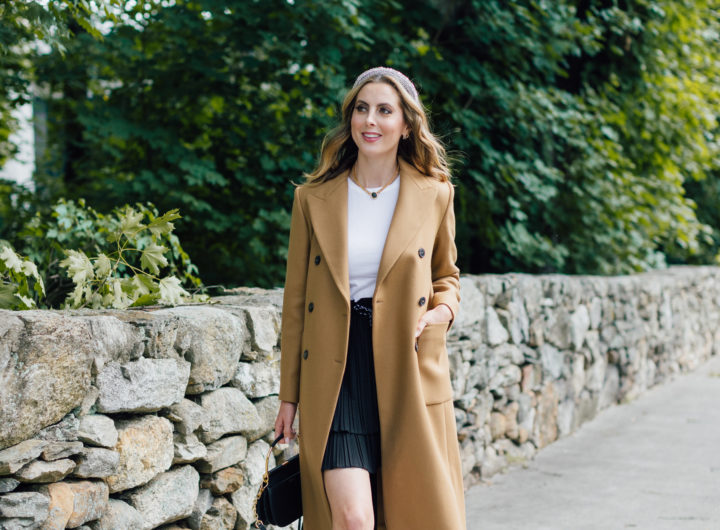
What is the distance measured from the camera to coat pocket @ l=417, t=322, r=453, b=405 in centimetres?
243

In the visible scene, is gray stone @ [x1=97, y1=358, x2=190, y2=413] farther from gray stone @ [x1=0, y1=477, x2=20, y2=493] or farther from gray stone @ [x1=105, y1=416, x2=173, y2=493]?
gray stone @ [x1=0, y1=477, x2=20, y2=493]

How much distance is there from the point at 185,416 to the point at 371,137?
3.80 feet

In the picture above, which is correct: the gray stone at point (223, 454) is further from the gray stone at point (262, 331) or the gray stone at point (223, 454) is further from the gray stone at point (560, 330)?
the gray stone at point (560, 330)

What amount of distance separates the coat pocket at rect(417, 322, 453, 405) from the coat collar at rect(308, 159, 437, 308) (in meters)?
0.23

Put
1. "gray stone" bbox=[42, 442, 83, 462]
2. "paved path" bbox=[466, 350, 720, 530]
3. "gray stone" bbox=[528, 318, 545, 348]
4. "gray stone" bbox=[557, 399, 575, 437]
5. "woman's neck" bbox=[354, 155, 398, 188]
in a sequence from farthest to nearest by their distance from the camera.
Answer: "gray stone" bbox=[557, 399, 575, 437], "gray stone" bbox=[528, 318, 545, 348], "paved path" bbox=[466, 350, 720, 530], "woman's neck" bbox=[354, 155, 398, 188], "gray stone" bbox=[42, 442, 83, 462]

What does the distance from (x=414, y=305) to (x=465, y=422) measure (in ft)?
8.69

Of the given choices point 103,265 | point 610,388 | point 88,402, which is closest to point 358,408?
point 88,402

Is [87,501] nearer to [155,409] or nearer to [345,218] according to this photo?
[155,409]

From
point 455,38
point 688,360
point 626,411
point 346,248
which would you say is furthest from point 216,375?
point 688,360

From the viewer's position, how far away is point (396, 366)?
2381 mm

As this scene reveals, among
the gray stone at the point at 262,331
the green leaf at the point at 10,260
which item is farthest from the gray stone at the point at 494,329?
the green leaf at the point at 10,260

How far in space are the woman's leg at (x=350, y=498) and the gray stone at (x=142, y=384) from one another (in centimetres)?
67

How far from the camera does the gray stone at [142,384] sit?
249 cm

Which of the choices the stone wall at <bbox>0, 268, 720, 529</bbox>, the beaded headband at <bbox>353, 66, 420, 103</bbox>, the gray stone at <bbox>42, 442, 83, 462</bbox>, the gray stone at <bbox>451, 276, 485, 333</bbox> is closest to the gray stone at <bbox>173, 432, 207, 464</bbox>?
the stone wall at <bbox>0, 268, 720, 529</bbox>
